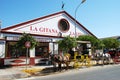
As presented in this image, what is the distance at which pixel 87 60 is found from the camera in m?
26.6

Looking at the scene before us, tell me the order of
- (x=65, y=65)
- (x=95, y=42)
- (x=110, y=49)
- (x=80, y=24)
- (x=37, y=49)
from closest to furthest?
(x=65, y=65), (x=37, y=49), (x=95, y=42), (x=80, y=24), (x=110, y=49)

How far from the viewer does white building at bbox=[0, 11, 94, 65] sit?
1021 inches

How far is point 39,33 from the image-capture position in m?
30.1

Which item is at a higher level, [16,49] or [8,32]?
[8,32]

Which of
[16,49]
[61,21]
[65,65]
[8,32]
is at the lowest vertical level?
[65,65]

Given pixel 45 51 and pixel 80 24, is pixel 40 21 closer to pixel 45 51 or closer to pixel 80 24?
pixel 45 51

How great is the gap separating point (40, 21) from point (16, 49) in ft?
19.9

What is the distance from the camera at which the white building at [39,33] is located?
25944mm

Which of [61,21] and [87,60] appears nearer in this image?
[87,60]

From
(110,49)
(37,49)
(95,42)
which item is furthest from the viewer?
(110,49)

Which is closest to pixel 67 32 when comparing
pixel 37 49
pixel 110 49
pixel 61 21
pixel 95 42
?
pixel 61 21

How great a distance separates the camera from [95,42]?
33.9 metres

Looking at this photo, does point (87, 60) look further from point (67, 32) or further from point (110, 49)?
point (110, 49)

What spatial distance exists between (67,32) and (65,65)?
956 centimetres
